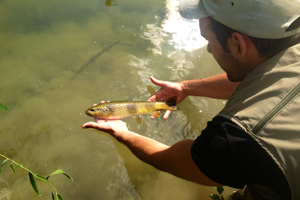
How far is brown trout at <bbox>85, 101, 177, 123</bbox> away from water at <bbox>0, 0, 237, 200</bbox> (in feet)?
1.22

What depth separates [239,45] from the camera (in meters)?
1.94

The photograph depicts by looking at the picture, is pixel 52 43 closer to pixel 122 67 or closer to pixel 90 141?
pixel 122 67

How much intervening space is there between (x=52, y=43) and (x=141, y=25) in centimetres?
192

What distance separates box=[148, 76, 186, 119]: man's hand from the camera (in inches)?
136

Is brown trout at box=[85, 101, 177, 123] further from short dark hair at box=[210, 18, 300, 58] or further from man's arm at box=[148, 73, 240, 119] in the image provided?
short dark hair at box=[210, 18, 300, 58]

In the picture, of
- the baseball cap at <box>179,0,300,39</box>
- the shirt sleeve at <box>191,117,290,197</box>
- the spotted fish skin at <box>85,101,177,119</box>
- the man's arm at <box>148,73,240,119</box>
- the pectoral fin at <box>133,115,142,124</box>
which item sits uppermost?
the baseball cap at <box>179,0,300,39</box>

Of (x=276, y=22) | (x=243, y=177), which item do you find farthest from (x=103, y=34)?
(x=243, y=177)

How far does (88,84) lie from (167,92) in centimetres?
141

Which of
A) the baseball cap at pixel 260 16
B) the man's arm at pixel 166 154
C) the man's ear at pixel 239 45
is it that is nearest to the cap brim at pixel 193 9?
the baseball cap at pixel 260 16

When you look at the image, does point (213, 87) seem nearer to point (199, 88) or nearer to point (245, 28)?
point (199, 88)

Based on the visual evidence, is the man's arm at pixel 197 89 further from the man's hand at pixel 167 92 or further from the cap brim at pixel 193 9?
the cap brim at pixel 193 9

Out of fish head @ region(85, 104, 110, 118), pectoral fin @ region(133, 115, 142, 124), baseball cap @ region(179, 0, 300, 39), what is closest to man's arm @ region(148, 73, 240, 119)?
pectoral fin @ region(133, 115, 142, 124)

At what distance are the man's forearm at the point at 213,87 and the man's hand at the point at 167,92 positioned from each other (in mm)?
104

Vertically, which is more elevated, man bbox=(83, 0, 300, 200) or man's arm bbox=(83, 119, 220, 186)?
man bbox=(83, 0, 300, 200)
